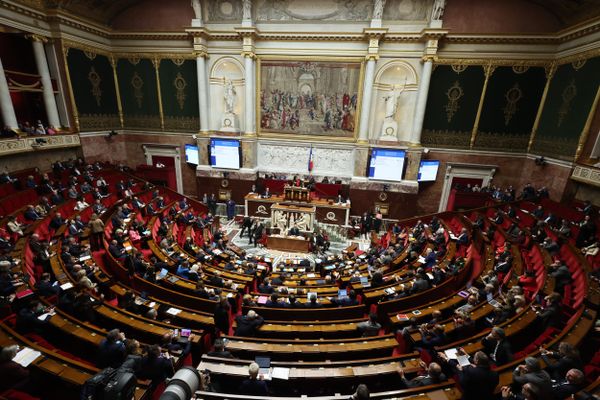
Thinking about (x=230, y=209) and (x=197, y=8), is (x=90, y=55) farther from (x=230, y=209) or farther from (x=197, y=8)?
(x=230, y=209)

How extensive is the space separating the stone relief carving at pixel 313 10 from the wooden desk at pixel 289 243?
12350 mm

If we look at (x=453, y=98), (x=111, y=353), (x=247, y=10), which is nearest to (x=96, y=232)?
(x=111, y=353)

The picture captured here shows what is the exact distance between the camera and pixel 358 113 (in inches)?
650

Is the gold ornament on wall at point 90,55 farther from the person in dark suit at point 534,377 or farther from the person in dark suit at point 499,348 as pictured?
the person in dark suit at point 534,377

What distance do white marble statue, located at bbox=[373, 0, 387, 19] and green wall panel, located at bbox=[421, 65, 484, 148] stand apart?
4232mm

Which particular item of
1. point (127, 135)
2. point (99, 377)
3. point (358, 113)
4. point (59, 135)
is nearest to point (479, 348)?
point (99, 377)

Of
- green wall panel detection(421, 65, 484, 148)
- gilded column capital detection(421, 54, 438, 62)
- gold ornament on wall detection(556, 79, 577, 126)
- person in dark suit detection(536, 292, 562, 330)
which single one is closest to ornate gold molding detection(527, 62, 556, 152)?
gold ornament on wall detection(556, 79, 577, 126)

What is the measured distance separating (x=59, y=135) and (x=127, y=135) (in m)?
4.53

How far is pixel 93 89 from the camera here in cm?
1662

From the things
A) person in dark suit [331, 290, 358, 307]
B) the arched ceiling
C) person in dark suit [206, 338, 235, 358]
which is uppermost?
the arched ceiling

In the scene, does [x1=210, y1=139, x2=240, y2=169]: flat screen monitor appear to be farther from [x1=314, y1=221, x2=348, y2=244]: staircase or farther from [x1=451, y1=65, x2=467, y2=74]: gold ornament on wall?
[x1=451, y1=65, x2=467, y2=74]: gold ornament on wall

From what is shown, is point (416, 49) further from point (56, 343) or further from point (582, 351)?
point (56, 343)

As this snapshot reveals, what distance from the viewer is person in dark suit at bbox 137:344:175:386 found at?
163 inches

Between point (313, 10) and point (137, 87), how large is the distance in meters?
12.0
